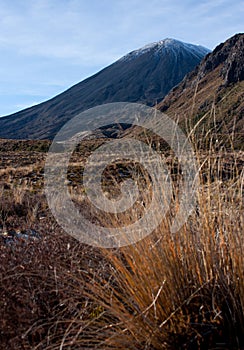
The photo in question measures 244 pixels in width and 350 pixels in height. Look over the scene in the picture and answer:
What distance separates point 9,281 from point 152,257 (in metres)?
0.73

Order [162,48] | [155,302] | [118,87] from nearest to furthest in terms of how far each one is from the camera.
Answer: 1. [155,302]
2. [118,87]
3. [162,48]

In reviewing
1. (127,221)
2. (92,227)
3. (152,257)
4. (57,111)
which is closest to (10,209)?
(92,227)

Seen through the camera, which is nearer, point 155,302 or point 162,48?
point 155,302

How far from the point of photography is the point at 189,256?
204 centimetres

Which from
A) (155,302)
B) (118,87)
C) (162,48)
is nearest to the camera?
(155,302)

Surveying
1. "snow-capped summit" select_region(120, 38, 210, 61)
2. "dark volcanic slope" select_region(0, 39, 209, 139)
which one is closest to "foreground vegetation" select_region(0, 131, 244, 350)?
"dark volcanic slope" select_region(0, 39, 209, 139)

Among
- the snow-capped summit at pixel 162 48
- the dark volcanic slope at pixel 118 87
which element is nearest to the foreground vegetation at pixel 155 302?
the dark volcanic slope at pixel 118 87

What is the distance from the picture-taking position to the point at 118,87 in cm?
15538

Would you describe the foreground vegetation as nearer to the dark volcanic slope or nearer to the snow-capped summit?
the dark volcanic slope

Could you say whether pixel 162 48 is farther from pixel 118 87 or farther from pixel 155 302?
pixel 155 302

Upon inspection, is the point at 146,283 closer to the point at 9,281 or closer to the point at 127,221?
the point at 127,221

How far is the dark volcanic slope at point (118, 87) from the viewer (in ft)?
470

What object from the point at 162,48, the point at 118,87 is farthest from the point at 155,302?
the point at 162,48

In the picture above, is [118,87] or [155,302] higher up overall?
[118,87]
